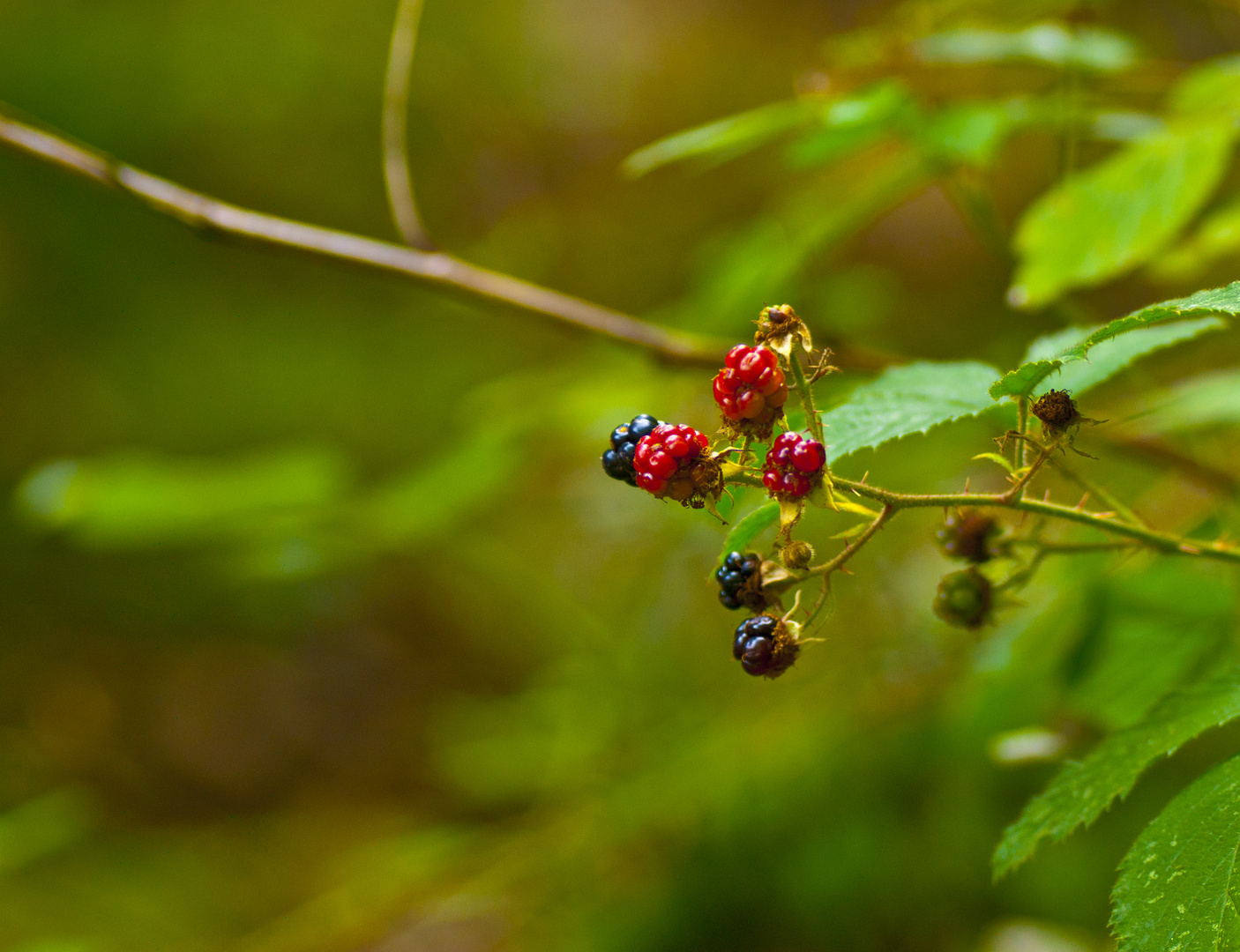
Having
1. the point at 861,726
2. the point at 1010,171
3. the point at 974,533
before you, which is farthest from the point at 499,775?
the point at 1010,171

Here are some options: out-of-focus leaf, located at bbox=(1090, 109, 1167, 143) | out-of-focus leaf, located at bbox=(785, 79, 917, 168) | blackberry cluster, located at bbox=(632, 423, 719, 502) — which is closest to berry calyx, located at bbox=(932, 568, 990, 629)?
blackberry cluster, located at bbox=(632, 423, 719, 502)

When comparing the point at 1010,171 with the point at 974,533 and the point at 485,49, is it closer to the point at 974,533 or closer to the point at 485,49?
the point at 485,49

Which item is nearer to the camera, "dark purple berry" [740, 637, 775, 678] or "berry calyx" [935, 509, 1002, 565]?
"dark purple berry" [740, 637, 775, 678]

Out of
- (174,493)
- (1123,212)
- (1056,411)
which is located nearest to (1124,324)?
(1056,411)

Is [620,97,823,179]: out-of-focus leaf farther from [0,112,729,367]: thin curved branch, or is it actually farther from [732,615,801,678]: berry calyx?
[732,615,801,678]: berry calyx

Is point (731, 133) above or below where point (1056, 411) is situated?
above

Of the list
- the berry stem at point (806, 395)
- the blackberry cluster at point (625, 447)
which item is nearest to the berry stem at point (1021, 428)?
the berry stem at point (806, 395)

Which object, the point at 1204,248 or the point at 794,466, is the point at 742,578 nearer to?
the point at 794,466
